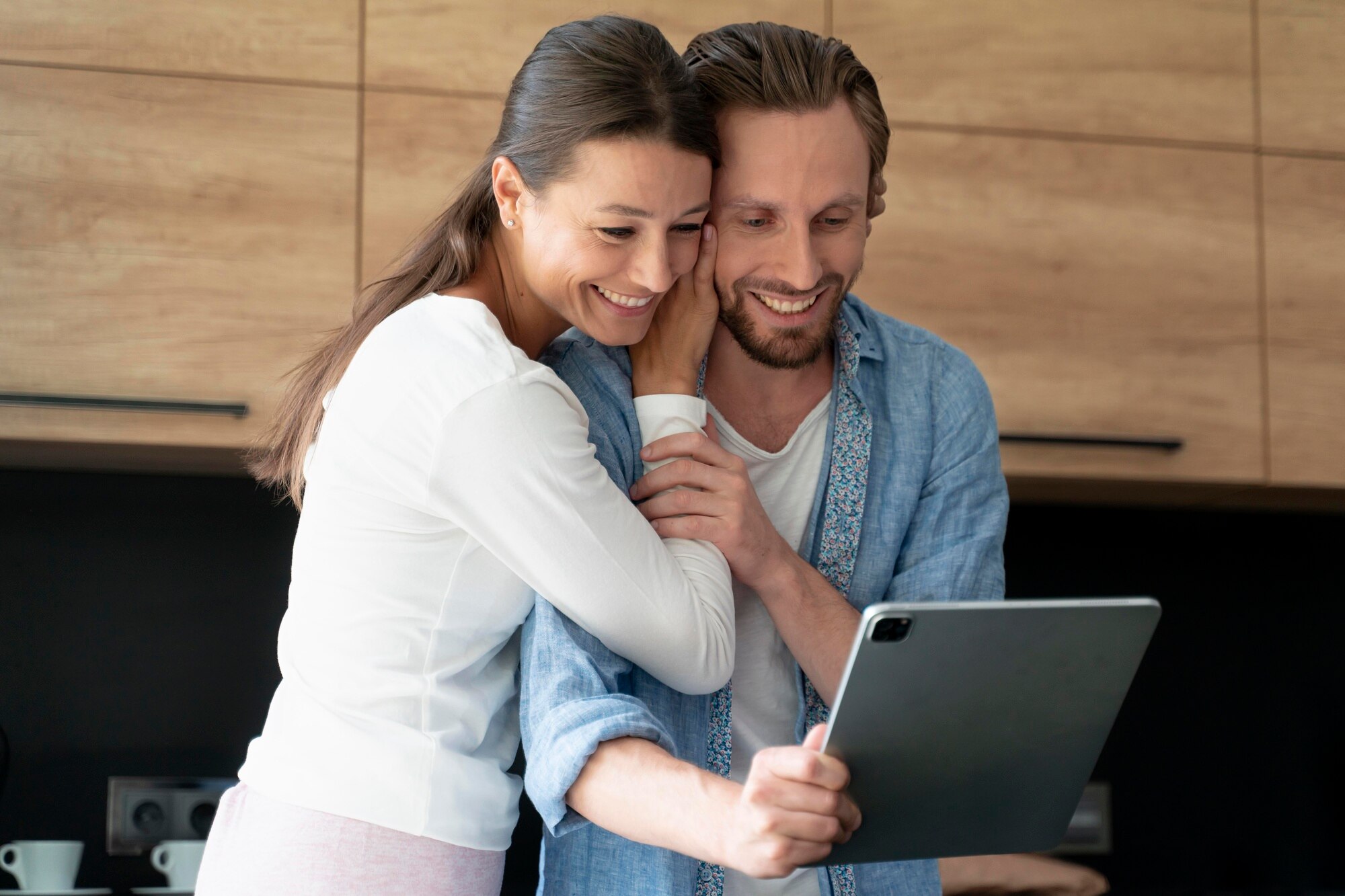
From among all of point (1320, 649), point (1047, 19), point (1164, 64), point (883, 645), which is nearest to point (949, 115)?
point (1047, 19)

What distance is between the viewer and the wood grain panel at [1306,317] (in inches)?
87.7

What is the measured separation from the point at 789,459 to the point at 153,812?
1.51 m

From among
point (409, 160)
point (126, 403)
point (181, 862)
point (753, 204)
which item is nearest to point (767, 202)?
point (753, 204)

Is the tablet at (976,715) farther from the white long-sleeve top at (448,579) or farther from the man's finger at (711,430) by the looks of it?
the man's finger at (711,430)

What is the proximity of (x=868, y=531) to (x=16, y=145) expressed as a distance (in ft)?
4.73

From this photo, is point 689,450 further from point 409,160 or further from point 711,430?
point 409,160

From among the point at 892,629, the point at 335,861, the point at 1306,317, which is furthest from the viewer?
the point at 1306,317

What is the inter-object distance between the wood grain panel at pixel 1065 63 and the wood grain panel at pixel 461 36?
0.36 metres

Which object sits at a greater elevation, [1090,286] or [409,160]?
[409,160]

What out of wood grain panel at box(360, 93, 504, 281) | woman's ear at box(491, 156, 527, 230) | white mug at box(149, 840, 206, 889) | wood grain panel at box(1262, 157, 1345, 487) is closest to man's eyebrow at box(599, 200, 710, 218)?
woman's ear at box(491, 156, 527, 230)

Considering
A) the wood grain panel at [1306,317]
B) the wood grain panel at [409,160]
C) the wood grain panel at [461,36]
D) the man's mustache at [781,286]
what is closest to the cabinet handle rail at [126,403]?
the wood grain panel at [409,160]

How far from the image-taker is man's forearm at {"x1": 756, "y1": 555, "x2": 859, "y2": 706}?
1.04 meters

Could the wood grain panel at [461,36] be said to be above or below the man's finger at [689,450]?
above

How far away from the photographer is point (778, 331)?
1166mm
